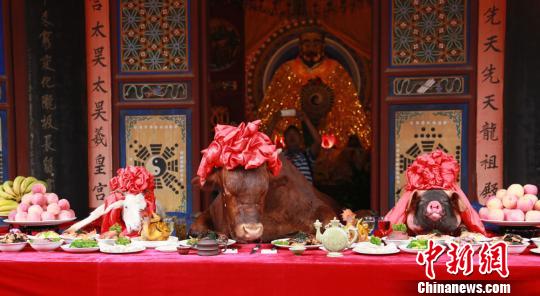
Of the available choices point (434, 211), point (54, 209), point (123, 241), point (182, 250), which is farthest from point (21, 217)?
point (434, 211)

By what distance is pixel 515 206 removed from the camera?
4.02 metres

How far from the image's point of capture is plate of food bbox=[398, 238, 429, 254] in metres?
3.32

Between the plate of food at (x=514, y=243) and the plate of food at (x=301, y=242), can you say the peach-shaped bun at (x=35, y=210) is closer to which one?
the plate of food at (x=301, y=242)

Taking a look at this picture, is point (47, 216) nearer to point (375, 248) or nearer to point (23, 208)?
point (23, 208)

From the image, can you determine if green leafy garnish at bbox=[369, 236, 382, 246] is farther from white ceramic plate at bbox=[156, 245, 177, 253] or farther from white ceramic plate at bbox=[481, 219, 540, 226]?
white ceramic plate at bbox=[156, 245, 177, 253]

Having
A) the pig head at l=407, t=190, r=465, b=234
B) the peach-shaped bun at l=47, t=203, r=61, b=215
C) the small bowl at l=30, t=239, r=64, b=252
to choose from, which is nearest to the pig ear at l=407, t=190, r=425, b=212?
the pig head at l=407, t=190, r=465, b=234

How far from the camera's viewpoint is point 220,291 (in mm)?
3145

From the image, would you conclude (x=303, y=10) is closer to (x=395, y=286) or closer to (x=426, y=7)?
(x=426, y=7)

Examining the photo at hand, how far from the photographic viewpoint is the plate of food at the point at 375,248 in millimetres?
3318

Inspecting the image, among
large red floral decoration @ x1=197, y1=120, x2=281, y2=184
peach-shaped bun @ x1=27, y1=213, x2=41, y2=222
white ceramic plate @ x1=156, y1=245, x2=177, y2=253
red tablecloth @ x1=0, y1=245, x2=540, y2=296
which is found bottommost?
red tablecloth @ x1=0, y1=245, x2=540, y2=296

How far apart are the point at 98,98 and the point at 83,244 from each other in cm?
346

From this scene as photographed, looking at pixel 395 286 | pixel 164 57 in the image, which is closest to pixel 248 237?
pixel 395 286

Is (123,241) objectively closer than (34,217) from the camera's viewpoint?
Yes

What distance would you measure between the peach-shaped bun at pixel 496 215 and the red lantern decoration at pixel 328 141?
5.27m
